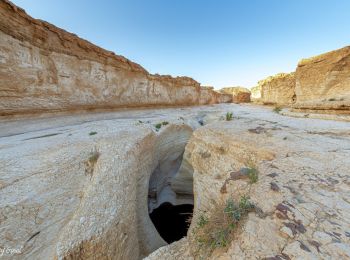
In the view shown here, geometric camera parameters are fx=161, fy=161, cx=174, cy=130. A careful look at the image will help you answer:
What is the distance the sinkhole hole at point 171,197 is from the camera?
8305 millimetres

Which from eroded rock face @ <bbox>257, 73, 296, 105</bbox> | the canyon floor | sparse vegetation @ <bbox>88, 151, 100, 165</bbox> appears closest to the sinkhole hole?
the canyon floor

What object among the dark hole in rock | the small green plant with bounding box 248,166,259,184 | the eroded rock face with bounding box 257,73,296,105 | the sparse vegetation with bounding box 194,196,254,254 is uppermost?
the eroded rock face with bounding box 257,73,296,105

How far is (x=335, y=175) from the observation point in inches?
109

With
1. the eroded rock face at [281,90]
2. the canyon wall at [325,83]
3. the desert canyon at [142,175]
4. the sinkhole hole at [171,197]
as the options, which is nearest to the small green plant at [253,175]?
the desert canyon at [142,175]

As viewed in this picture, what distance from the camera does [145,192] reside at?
18.8 feet

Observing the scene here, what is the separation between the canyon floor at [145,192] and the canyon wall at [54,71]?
176cm

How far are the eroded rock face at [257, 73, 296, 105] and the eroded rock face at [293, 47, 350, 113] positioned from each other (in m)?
2.91

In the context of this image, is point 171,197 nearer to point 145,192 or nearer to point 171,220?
point 171,220

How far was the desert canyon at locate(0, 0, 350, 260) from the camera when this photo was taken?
2.23 meters

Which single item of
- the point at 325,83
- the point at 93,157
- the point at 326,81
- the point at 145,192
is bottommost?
the point at 145,192

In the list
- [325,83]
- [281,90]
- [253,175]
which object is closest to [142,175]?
[253,175]

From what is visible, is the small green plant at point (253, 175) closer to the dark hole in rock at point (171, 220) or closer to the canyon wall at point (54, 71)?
the dark hole in rock at point (171, 220)

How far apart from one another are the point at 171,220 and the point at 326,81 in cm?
1209

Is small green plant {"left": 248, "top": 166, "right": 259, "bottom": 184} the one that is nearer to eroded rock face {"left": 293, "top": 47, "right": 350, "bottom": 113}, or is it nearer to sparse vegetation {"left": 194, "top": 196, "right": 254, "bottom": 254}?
sparse vegetation {"left": 194, "top": 196, "right": 254, "bottom": 254}
